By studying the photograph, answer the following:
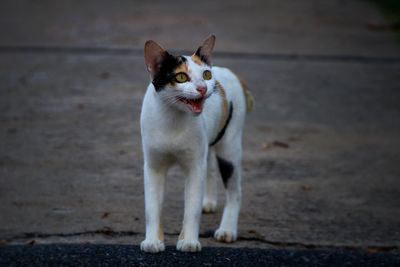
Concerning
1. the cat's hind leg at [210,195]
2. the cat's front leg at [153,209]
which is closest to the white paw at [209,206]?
the cat's hind leg at [210,195]

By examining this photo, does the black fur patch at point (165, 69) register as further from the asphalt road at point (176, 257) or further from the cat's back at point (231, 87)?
the asphalt road at point (176, 257)

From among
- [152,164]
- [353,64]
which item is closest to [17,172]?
[152,164]

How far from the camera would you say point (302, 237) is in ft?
16.9

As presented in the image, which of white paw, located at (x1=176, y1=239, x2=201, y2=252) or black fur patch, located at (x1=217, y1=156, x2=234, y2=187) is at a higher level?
black fur patch, located at (x1=217, y1=156, x2=234, y2=187)

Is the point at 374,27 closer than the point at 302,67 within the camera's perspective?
No

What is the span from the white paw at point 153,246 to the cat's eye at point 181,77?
3.09 ft

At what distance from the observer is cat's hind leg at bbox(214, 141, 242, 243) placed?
4.96m

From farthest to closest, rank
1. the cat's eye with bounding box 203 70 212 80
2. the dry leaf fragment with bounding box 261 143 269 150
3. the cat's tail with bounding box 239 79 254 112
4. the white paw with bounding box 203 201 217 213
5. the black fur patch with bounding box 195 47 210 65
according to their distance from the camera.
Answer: the dry leaf fragment with bounding box 261 143 269 150 → the white paw with bounding box 203 201 217 213 → the cat's tail with bounding box 239 79 254 112 → the black fur patch with bounding box 195 47 210 65 → the cat's eye with bounding box 203 70 212 80

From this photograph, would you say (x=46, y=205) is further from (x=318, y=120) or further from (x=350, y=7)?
(x=350, y=7)

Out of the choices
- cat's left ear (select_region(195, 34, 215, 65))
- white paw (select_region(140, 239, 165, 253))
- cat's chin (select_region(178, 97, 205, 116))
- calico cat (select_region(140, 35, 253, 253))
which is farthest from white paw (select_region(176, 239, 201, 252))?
cat's left ear (select_region(195, 34, 215, 65))

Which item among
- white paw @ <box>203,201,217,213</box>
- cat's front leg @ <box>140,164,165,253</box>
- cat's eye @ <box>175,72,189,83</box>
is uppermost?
cat's eye @ <box>175,72,189,83</box>

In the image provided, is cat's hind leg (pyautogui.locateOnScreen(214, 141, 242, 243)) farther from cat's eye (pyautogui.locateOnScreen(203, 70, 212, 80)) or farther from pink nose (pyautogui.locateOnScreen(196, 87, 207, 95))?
pink nose (pyautogui.locateOnScreen(196, 87, 207, 95))

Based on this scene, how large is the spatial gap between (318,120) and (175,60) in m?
3.95

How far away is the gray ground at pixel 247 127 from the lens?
5.40 metres
